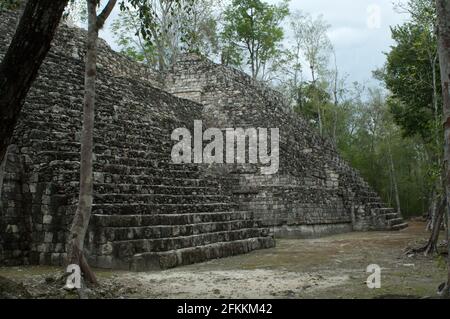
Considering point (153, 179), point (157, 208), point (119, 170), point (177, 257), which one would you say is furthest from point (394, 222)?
point (119, 170)

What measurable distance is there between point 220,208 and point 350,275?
12.5 ft

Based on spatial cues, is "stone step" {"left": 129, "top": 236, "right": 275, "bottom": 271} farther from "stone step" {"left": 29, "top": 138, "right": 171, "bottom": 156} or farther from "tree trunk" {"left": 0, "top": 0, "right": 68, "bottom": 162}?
"tree trunk" {"left": 0, "top": 0, "right": 68, "bottom": 162}

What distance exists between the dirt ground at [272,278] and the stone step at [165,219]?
28.1 inches

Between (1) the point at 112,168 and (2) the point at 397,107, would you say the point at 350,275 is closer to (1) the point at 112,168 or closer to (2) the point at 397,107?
(1) the point at 112,168

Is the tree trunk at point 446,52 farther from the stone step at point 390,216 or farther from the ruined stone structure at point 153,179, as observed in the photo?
the stone step at point 390,216

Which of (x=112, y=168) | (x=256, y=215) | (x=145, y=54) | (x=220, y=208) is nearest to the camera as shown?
(x=112, y=168)

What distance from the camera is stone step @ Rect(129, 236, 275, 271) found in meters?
6.91

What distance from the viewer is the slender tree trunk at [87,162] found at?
5.18 m

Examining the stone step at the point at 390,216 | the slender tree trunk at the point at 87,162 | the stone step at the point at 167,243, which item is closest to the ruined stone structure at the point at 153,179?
the stone step at the point at 167,243

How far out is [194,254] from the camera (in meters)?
7.97

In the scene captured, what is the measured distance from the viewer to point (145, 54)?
25.5 meters

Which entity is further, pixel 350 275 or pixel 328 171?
pixel 328 171

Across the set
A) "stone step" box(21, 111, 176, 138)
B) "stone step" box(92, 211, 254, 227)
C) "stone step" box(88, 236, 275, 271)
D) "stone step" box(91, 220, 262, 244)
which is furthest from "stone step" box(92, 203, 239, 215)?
"stone step" box(21, 111, 176, 138)

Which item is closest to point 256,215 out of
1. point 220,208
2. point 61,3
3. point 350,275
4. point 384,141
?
point 220,208
